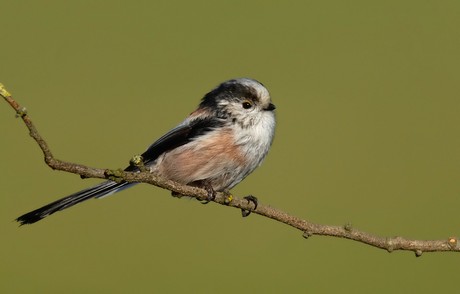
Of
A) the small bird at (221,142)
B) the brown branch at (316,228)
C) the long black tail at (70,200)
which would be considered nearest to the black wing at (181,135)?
the small bird at (221,142)

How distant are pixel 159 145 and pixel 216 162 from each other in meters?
0.36

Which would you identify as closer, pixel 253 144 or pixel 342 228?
pixel 342 228

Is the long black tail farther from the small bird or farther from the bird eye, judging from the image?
the bird eye

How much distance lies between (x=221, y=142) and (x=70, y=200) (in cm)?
103

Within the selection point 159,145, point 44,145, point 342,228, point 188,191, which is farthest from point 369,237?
point 159,145

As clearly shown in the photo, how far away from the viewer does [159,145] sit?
148 inches

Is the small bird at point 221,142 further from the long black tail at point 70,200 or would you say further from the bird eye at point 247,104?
the long black tail at point 70,200

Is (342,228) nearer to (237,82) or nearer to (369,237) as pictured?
(369,237)

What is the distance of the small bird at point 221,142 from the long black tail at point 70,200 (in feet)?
0.38

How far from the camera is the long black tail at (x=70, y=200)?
2.68 meters

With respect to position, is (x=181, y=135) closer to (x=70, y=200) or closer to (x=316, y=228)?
(x=70, y=200)

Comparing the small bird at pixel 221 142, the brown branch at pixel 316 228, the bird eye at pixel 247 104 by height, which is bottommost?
the brown branch at pixel 316 228

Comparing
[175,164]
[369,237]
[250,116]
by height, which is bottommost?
[369,237]

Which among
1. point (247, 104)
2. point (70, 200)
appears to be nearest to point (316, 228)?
point (70, 200)
